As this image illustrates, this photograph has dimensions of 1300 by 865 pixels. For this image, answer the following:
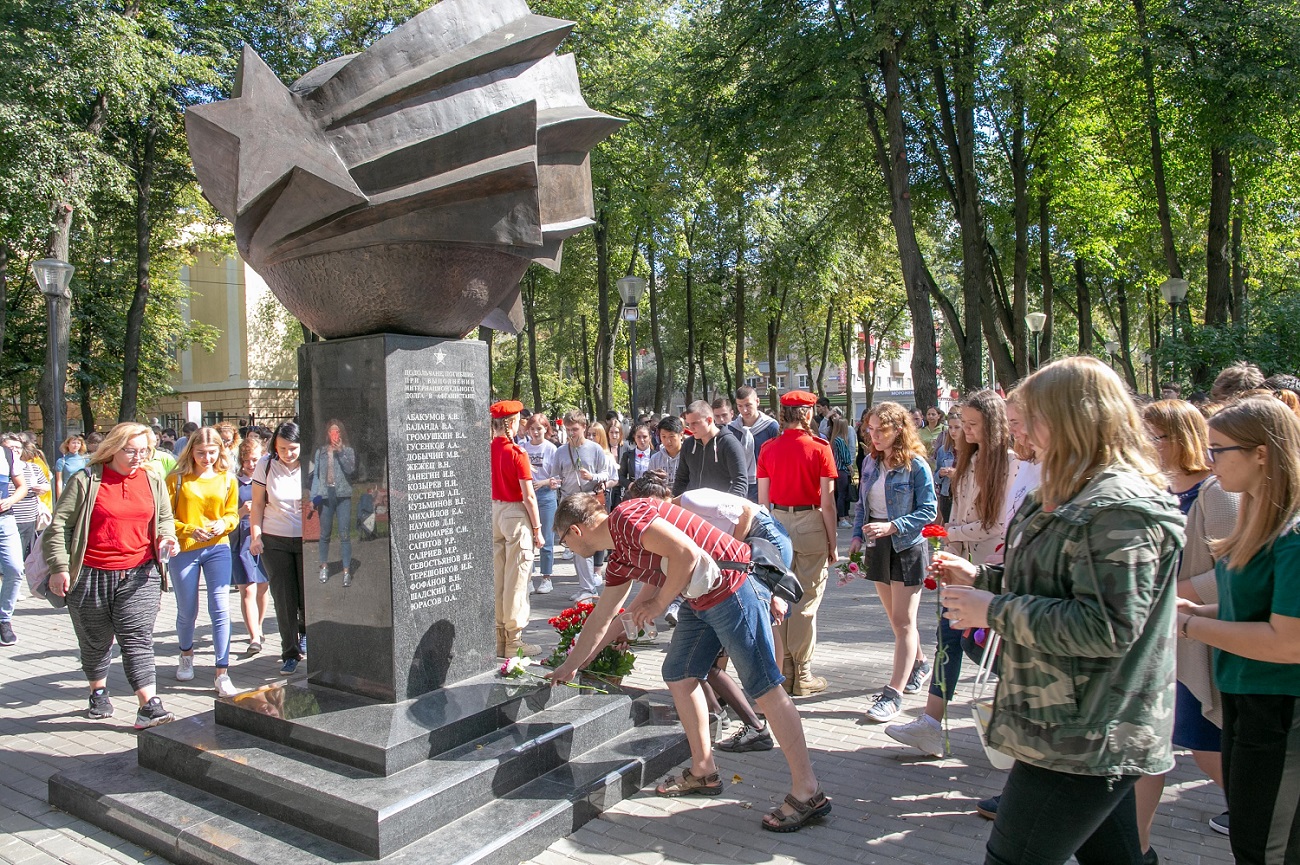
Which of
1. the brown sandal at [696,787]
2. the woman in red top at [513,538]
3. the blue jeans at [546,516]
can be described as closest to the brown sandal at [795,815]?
the brown sandal at [696,787]

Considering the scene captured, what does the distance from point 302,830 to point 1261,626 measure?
11.9ft

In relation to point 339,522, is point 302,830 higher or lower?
lower

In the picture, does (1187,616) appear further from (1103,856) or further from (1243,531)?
(1103,856)

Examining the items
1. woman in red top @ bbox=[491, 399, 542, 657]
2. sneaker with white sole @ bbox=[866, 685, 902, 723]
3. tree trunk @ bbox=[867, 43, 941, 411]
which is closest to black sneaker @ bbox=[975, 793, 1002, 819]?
sneaker with white sole @ bbox=[866, 685, 902, 723]

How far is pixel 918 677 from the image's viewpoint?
20.5 ft

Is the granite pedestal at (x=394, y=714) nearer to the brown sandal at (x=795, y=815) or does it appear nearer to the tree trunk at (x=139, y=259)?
the brown sandal at (x=795, y=815)

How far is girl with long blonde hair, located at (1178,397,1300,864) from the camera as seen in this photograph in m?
2.68

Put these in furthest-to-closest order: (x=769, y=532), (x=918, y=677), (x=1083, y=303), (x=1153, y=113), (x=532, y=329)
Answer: (x=532, y=329) → (x=1083, y=303) → (x=1153, y=113) → (x=918, y=677) → (x=769, y=532)

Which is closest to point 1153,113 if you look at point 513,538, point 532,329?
point 513,538

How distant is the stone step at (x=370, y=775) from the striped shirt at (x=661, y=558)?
3.46ft

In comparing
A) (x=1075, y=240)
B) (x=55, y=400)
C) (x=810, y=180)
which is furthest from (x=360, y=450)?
(x=1075, y=240)

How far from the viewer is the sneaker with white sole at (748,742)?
200 inches

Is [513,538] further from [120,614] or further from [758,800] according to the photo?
[758,800]

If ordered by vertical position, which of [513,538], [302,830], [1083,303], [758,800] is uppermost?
[1083,303]
